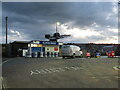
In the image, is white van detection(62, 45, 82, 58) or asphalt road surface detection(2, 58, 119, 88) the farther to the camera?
white van detection(62, 45, 82, 58)

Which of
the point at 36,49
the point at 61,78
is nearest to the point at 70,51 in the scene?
the point at 36,49

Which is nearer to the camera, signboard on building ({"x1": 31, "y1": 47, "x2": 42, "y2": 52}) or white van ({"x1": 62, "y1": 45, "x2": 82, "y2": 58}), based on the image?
white van ({"x1": 62, "y1": 45, "x2": 82, "y2": 58})

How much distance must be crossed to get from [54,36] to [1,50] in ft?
55.7

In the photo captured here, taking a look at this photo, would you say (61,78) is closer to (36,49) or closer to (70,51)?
(70,51)

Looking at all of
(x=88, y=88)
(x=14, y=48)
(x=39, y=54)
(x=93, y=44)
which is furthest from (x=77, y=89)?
(x=93, y=44)

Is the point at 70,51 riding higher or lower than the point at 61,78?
higher

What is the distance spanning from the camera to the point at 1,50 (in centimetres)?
4453

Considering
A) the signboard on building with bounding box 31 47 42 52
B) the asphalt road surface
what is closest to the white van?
the signboard on building with bounding box 31 47 42 52

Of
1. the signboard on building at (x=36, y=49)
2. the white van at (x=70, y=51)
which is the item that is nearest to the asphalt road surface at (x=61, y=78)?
the white van at (x=70, y=51)

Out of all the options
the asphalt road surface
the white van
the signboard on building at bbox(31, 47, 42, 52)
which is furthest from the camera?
the signboard on building at bbox(31, 47, 42, 52)

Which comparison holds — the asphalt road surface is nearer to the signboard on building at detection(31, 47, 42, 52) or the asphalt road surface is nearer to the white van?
the white van

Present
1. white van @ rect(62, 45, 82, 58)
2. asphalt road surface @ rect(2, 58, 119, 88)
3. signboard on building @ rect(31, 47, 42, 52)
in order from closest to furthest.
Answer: asphalt road surface @ rect(2, 58, 119, 88) → white van @ rect(62, 45, 82, 58) → signboard on building @ rect(31, 47, 42, 52)

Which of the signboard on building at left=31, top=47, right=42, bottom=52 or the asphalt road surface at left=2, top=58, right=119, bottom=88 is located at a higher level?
the signboard on building at left=31, top=47, right=42, bottom=52

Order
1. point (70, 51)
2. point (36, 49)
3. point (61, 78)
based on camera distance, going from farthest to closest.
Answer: point (36, 49)
point (70, 51)
point (61, 78)
